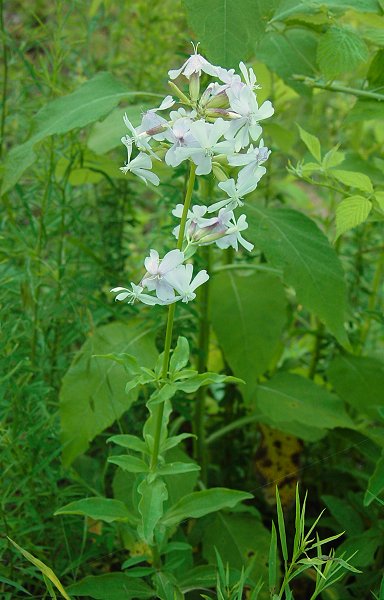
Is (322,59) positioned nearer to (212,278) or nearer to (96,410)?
(212,278)

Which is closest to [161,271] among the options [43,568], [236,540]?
[43,568]

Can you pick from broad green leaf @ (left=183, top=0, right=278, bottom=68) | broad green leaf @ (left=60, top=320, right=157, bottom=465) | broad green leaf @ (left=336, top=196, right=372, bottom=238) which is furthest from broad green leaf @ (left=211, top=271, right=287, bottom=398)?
broad green leaf @ (left=183, top=0, right=278, bottom=68)

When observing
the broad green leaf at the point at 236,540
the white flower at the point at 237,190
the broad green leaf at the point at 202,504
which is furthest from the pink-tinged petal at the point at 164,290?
the broad green leaf at the point at 236,540

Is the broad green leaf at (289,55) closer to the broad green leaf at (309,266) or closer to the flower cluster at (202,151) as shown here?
the broad green leaf at (309,266)

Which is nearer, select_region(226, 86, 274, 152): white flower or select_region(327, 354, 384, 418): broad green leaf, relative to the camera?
select_region(226, 86, 274, 152): white flower

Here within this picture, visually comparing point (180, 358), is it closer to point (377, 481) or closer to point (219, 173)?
point (219, 173)

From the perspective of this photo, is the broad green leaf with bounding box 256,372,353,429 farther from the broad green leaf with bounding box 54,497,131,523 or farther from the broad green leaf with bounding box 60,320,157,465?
the broad green leaf with bounding box 54,497,131,523
